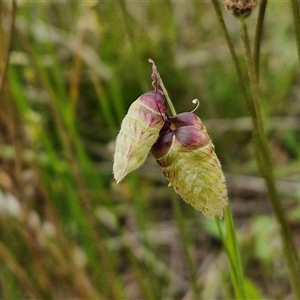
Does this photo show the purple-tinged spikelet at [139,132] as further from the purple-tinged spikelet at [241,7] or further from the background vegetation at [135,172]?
the background vegetation at [135,172]

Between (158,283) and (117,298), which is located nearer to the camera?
(117,298)

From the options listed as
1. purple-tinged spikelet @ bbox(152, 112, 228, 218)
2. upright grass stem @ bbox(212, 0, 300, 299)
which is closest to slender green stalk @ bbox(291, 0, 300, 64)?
upright grass stem @ bbox(212, 0, 300, 299)

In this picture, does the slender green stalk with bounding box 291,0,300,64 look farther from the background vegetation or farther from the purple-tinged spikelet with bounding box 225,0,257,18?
the background vegetation

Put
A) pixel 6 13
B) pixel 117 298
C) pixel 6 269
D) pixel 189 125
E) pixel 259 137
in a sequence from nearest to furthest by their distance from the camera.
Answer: pixel 189 125, pixel 259 137, pixel 117 298, pixel 6 269, pixel 6 13

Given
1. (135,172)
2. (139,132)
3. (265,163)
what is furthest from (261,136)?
(135,172)

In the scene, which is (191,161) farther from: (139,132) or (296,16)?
(296,16)

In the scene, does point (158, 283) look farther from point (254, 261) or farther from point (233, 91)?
point (233, 91)

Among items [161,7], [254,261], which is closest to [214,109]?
[161,7]

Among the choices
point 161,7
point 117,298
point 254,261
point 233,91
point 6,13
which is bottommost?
point 254,261
